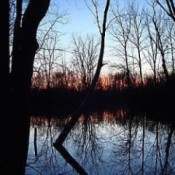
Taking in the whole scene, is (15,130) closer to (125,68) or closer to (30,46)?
(30,46)

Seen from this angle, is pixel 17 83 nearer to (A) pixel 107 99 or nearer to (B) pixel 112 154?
(B) pixel 112 154

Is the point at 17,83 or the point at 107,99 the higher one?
the point at 107,99

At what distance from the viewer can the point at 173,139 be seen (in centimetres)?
1434

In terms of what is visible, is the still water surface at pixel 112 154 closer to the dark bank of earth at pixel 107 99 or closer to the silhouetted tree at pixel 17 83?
the silhouetted tree at pixel 17 83

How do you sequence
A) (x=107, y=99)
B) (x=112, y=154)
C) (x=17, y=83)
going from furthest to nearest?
(x=107, y=99)
(x=112, y=154)
(x=17, y=83)

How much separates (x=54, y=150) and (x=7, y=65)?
10946mm

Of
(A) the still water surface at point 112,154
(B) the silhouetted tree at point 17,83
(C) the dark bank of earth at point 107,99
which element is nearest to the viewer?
(B) the silhouetted tree at point 17,83

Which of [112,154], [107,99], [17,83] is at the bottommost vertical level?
[112,154]

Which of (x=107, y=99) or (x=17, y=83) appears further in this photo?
(x=107, y=99)

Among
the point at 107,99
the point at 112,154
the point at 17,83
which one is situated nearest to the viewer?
the point at 17,83

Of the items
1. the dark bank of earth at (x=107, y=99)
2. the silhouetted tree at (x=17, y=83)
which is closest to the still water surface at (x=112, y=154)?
the silhouetted tree at (x=17, y=83)

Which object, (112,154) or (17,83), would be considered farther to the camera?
(112,154)

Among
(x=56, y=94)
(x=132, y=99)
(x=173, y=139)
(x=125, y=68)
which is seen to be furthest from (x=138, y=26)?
(x=173, y=139)

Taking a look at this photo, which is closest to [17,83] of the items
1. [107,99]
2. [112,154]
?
[112,154]
